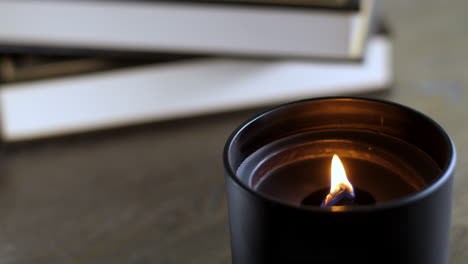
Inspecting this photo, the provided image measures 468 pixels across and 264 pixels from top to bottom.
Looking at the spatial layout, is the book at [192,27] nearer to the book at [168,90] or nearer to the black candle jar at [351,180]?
the book at [168,90]

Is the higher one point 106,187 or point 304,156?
point 304,156

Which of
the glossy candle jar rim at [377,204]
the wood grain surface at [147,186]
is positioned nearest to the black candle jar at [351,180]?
the glossy candle jar rim at [377,204]

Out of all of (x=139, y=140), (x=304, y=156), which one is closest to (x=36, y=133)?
(x=139, y=140)

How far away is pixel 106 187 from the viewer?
533mm

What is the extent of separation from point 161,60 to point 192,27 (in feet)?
0.15

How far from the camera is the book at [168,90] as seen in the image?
0.60m

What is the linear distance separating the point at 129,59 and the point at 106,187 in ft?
0.46

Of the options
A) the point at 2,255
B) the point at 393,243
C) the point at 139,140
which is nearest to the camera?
the point at 393,243

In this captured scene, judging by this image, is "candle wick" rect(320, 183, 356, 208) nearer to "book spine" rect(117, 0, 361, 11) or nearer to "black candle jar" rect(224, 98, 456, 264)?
"black candle jar" rect(224, 98, 456, 264)

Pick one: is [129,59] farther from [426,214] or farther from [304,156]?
[426,214]

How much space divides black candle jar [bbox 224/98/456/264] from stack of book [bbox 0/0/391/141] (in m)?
0.25

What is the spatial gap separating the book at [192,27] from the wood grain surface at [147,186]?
80 millimetres

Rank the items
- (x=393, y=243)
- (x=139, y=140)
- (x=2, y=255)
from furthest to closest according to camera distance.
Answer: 1. (x=139, y=140)
2. (x=2, y=255)
3. (x=393, y=243)

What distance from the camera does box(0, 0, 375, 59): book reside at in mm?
554
